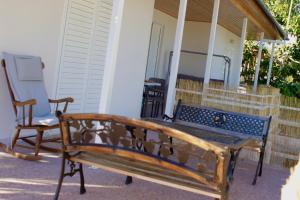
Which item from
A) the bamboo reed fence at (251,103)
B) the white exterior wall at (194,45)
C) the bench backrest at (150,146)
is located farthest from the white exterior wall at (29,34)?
the white exterior wall at (194,45)

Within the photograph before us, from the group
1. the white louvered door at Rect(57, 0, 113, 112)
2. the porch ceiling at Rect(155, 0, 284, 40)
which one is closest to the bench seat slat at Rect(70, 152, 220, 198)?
the white louvered door at Rect(57, 0, 113, 112)

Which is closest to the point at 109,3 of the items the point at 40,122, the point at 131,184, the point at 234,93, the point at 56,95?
the point at 56,95

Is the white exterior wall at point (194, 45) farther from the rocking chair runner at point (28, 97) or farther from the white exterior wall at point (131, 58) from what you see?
the rocking chair runner at point (28, 97)

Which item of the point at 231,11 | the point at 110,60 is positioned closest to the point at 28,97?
the point at 110,60

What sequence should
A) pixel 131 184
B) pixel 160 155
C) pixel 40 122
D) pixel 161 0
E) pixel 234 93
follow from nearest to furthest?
pixel 160 155 < pixel 131 184 < pixel 40 122 < pixel 234 93 < pixel 161 0

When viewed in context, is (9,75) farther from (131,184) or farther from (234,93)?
(234,93)

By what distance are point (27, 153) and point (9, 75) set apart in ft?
2.92


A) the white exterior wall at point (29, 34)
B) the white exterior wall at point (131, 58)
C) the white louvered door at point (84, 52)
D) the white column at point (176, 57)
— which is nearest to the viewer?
the white exterior wall at point (29, 34)

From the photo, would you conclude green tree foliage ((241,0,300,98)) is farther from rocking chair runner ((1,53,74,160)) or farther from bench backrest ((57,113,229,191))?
bench backrest ((57,113,229,191))

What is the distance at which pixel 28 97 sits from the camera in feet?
16.2

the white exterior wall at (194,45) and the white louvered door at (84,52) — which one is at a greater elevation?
the white exterior wall at (194,45)

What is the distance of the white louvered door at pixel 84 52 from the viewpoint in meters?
5.93

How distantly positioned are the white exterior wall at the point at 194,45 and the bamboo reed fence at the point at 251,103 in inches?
157

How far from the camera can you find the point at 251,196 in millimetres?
4375
